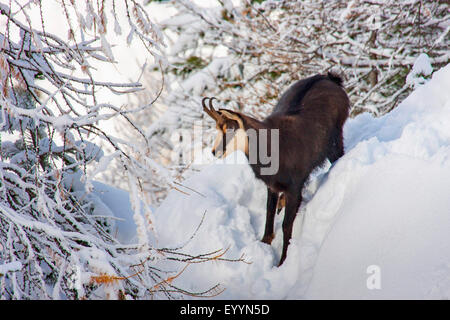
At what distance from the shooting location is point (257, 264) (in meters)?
3.58

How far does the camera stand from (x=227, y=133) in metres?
3.77

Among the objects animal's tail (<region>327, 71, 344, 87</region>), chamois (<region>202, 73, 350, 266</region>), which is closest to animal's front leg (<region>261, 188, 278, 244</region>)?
chamois (<region>202, 73, 350, 266</region>)

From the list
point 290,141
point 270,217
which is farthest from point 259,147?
point 270,217

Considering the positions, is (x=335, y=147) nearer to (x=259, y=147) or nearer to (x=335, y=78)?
(x=335, y=78)

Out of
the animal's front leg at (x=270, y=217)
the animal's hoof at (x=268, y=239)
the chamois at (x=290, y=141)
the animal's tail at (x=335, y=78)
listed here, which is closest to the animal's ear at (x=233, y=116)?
the chamois at (x=290, y=141)

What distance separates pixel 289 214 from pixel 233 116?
3.31 feet

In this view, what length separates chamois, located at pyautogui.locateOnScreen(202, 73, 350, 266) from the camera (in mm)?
3764

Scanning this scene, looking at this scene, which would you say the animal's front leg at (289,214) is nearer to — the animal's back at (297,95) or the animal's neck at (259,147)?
the animal's neck at (259,147)

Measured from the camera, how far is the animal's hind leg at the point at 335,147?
4.36 m

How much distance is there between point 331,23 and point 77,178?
16.3ft

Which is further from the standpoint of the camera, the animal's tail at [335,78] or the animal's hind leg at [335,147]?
the animal's tail at [335,78]

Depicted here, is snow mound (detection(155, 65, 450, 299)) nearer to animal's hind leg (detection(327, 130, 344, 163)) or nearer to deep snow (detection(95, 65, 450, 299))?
deep snow (detection(95, 65, 450, 299))
